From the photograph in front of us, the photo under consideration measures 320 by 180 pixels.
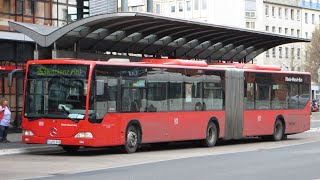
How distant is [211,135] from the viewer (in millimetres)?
26344

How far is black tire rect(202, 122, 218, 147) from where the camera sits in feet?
85.6

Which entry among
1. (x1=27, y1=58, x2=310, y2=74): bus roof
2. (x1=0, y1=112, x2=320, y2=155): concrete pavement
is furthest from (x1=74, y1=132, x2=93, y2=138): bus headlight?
(x1=0, y1=112, x2=320, y2=155): concrete pavement

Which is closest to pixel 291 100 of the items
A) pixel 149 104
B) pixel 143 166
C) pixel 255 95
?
pixel 255 95

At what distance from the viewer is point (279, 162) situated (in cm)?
1902

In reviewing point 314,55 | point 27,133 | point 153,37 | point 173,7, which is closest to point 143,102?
point 27,133

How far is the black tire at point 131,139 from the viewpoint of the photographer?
22203mm

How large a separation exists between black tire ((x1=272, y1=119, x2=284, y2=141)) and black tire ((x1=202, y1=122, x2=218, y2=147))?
4373mm

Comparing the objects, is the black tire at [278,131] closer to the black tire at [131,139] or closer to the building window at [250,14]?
the black tire at [131,139]

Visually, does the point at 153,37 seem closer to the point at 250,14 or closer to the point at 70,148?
the point at 70,148

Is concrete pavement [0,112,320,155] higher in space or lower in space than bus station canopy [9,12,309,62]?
lower

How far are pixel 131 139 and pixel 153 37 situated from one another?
737cm

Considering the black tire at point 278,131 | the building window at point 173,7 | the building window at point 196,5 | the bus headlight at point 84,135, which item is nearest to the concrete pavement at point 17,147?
the bus headlight at point 84,135

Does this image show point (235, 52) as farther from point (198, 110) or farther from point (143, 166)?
point (143, 166)

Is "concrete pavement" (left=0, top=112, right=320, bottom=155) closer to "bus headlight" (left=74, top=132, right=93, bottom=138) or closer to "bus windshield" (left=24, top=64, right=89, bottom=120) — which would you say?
"bus windshield" (left=24, top=64, right=89, bottom=120)
